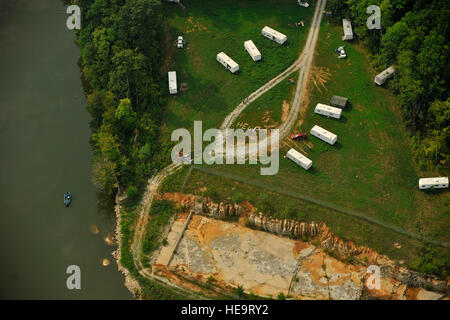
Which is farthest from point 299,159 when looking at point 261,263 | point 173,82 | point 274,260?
point 173,82

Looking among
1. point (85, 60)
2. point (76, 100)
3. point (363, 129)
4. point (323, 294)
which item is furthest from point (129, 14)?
point (323, 294)

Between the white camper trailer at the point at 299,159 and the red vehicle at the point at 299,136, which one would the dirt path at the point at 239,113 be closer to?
the red vehicle at the point at 299,136

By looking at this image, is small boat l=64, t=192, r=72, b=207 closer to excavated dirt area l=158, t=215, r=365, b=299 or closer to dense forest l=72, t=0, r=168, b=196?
dense forest l=72, t=0, r=168, b=196

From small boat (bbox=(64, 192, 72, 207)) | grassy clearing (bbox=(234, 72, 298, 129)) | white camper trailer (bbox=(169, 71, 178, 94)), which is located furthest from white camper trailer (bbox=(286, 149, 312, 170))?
small boat (bbox=(64, 192, 72, 207))

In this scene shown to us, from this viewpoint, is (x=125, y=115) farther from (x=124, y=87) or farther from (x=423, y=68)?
(x=423, y=68)

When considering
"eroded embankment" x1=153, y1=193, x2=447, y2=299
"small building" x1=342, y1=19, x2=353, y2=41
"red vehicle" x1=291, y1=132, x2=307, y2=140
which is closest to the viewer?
"eroded embankment" x1=153, y1=193, x2=447, y2=299

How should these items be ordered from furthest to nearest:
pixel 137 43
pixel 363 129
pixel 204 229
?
pixel 137 43 < pixel 363 129 < pixel 204 229

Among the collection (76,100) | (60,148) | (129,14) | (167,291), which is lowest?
(167,291)

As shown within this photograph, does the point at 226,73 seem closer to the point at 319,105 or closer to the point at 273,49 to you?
the point at 273,49
